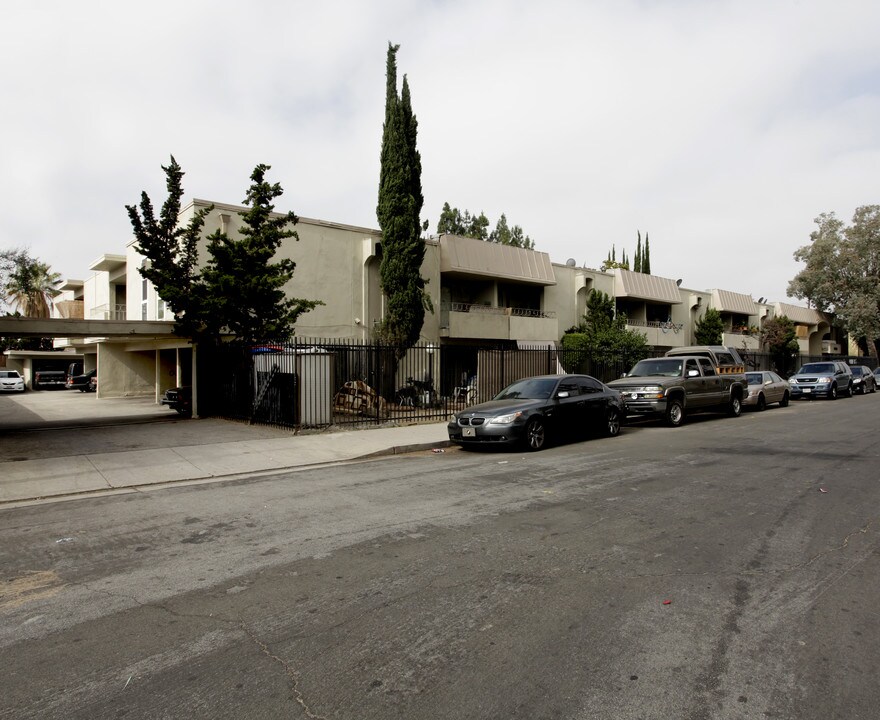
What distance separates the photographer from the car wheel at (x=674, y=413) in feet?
53.1

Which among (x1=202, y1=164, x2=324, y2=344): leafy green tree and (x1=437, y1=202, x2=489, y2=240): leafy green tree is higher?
(x1=437, y1=202, x2=489, y2=240): leafy green tree

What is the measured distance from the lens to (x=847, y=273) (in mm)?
48344

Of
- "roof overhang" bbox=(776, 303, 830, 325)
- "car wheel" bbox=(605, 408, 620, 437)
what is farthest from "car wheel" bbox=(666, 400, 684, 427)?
"roof overhang" bbox=(776, 303, 830, 325)

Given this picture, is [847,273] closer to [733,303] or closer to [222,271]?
[733,303]

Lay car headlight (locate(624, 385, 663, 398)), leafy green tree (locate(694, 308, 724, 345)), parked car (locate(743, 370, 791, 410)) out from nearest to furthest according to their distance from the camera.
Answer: car headlight (locate(624, 385, 663, 398)) → parked car (locate(743, 370, 791, 410)) → leafy green tree (locate(694, 308, 724, 345))

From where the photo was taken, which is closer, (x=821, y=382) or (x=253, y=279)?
(x=253, y=279)

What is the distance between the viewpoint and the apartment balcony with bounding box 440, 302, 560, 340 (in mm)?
26000

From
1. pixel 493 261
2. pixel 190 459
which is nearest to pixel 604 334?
pixel 493 261

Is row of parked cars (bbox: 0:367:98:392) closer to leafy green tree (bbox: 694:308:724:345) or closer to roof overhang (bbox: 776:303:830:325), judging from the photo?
leafy green tree (bbox: 694:308:724:345)

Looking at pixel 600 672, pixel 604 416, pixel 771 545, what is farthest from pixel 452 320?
pixel 600 672

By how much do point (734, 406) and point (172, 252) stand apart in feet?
57.2

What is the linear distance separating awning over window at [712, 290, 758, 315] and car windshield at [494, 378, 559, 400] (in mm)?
32639

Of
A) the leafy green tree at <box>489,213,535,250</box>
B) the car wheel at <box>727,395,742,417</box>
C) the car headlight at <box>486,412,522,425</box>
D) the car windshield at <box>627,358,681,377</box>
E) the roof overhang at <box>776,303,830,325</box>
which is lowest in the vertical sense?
the car wheel at <box>727,395,742,417</box>

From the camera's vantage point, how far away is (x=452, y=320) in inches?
1016
